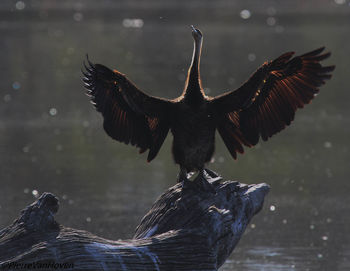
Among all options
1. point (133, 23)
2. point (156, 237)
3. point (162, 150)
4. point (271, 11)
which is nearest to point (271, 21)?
point (271, 11)

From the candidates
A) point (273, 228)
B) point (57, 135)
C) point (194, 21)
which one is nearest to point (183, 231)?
point (273, 228)

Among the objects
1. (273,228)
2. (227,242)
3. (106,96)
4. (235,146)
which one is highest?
(106,96)

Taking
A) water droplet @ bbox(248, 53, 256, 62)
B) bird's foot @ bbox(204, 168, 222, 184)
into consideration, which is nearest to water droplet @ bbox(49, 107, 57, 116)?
water droplet @ bbox(248, 53, 256, 62)

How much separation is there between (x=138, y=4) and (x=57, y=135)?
27.8m

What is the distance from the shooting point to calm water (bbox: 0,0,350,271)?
29.4 ft

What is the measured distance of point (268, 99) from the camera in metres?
6.78

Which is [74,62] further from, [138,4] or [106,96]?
[138,4]

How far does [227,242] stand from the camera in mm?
6137

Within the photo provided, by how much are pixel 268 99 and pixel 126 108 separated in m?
1.17

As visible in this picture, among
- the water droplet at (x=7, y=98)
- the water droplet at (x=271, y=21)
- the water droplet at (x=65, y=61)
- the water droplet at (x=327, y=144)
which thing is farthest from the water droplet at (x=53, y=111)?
the water droplet at (x=271, y=21)

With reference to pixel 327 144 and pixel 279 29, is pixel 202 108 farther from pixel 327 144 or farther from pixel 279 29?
pixel 279 29

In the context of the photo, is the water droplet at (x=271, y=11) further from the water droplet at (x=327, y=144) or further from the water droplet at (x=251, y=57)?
the water droplet at (x=327, y=144)

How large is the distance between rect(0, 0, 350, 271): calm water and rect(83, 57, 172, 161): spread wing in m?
1.81

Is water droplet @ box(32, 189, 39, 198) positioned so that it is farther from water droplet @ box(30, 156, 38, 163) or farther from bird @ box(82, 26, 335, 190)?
bird @ box(82, 26, 335, 190)
